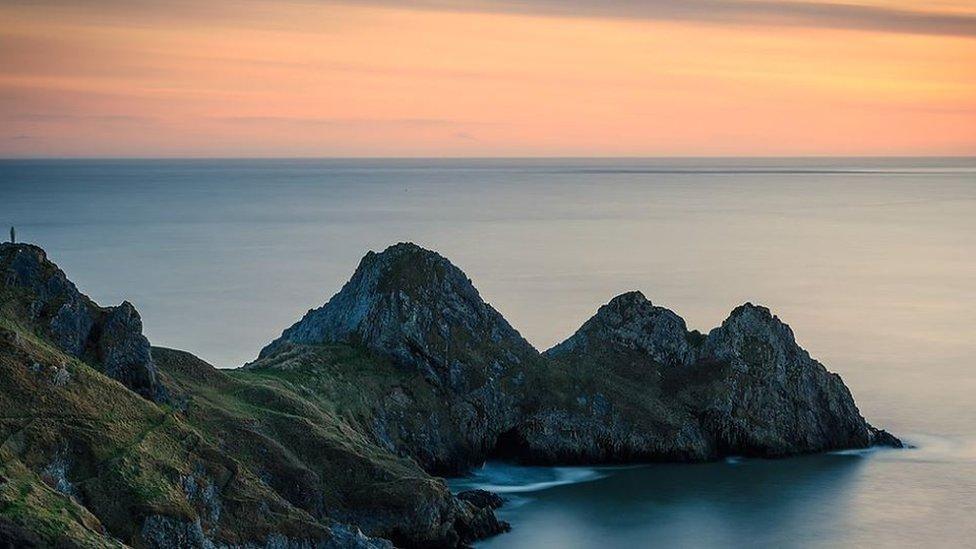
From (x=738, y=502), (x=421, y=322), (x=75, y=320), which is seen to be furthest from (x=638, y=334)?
(x=75, y=320)

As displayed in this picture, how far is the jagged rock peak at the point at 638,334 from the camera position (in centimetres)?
9125

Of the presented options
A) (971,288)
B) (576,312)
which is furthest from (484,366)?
(971,288)

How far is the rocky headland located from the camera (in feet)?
176

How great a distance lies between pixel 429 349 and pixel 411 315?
2.77 m

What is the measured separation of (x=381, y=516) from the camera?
2463 inches

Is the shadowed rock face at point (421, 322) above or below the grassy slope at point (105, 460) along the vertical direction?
above

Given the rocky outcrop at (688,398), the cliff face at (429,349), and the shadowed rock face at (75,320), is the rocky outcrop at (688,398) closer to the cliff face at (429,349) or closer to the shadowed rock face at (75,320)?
the cliff face at (429,349)

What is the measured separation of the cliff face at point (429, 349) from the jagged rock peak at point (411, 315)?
66 millimetres

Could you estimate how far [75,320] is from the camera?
63.7 metres

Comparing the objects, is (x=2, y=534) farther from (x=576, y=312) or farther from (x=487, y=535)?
(x=576, y=312)

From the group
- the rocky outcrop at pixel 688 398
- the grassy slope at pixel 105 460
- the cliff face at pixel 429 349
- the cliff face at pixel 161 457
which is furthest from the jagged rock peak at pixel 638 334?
the grassy slope at pixel 105 460

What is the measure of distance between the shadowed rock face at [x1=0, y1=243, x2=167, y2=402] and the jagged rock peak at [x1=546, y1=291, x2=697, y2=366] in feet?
113

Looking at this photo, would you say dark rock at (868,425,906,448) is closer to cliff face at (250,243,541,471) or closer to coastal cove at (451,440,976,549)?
coastal cove at (451,440,976,549)

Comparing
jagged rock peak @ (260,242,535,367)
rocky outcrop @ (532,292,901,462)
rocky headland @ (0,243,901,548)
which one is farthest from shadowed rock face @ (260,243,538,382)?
rocky outcrop @ (532,292,901,462)
